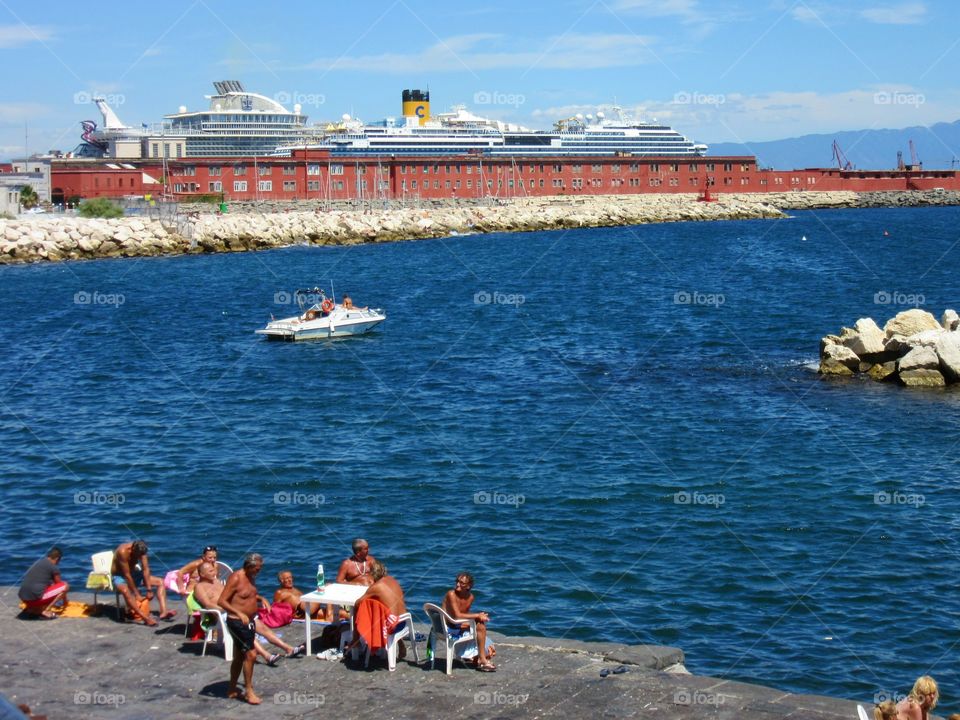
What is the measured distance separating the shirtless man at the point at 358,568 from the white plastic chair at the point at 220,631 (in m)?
1.39

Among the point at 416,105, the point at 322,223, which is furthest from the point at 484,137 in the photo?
the point at 322,223

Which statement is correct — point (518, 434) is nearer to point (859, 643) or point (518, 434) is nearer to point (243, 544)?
point (243, 544)

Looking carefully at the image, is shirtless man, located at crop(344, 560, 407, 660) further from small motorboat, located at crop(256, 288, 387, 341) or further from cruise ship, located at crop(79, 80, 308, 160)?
cruise ship, located at crop(79, 80, 308, 160)

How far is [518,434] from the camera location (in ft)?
81.1

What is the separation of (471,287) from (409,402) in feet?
102

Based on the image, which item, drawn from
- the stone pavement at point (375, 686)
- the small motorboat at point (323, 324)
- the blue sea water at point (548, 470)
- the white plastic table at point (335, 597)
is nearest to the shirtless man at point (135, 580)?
the stone pavement at point (375, 686)

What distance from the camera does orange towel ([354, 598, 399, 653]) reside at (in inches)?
445

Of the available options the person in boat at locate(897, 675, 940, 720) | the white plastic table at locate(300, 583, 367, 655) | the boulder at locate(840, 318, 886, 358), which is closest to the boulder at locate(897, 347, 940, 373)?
the boulder at locate(840, 318, 886, 358)

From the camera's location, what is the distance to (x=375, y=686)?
1098 centimetres

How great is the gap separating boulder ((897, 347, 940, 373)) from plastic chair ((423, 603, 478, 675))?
20.1 m

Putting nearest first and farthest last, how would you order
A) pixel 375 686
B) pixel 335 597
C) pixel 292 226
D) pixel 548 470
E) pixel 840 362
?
1. pixel 375 686
2. pixel 335 597
3. pixel 548 470
4. pixel 840 362
5. pixel 292 226

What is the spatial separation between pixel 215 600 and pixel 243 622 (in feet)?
4.04

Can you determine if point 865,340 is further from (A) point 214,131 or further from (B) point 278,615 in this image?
(A) point 214,131

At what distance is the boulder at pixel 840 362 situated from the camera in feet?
98.9
